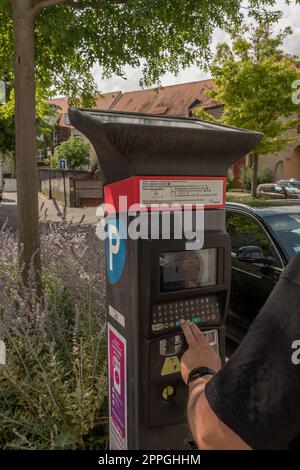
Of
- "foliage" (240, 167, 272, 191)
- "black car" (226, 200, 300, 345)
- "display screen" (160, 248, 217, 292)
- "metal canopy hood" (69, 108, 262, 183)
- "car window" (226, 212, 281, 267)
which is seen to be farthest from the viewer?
"foliage" (240, 167, 272, 191)

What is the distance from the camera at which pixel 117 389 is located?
1.92 meters

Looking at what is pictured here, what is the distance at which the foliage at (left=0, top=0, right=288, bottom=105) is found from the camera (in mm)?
3373

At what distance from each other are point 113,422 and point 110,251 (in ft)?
2.73

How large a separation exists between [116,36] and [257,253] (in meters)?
2.40

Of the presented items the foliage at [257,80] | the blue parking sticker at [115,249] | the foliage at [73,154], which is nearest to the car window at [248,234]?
the blue parking sticker at [115,249]

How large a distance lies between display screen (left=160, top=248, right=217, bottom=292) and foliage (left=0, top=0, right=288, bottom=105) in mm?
2321

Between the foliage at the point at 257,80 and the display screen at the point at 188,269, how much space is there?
15.6 meters

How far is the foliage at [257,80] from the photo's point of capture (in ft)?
52.4

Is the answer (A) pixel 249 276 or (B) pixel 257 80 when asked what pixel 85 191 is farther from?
(A) pixel 249 276

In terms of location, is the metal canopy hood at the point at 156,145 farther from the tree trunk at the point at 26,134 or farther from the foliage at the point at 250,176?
the foliage at the point at 250,176

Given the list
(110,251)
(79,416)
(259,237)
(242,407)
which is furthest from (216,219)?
(259,237)

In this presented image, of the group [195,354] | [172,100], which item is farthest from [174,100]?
[195,354]

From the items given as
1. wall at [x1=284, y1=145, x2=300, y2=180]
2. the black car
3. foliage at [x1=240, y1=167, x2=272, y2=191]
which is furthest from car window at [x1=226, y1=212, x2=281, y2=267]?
wall at [x1=284, y1=145, x2=300, y2=180]

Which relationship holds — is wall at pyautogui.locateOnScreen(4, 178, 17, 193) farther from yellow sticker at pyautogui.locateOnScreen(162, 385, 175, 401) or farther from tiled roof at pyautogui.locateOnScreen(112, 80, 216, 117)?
yellow sticker at pyautogui.locateOnScreen(162, 385, 175, 401)
